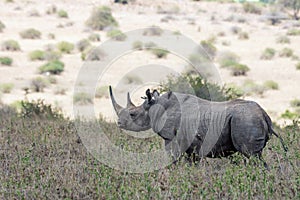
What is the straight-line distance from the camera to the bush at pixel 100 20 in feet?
172

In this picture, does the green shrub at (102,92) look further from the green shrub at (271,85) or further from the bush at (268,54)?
the bush at (268,54)

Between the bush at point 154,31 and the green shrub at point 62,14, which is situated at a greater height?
the green shrub at point 62,14

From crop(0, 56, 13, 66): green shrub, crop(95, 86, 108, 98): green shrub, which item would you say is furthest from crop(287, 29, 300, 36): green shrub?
crop(95, 86, 108, 98): green shrub

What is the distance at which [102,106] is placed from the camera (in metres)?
28.5

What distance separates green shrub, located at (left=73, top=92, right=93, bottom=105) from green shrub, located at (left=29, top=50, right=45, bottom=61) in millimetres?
11364

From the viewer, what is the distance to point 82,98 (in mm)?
30969

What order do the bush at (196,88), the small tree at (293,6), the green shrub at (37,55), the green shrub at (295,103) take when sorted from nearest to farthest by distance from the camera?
the bush at (196,88)
the green shrub at (295,103)
the green shrub at (37,55)
the small tree at (293,6)

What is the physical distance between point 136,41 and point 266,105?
823 inches

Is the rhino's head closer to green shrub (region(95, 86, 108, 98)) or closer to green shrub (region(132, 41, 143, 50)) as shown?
green shrub (region(95, 86, 108, 98))

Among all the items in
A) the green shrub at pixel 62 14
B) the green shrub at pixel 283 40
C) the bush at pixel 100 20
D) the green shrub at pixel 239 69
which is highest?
the green shrub at pixel 62 14

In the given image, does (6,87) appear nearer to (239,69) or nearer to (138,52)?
(138,52)

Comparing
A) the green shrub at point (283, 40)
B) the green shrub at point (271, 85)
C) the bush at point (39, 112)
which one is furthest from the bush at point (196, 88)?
the green shrub at point (283, 40)

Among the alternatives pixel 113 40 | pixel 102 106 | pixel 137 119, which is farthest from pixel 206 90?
pixel 113 40

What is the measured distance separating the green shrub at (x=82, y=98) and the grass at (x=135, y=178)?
66.5 feet
